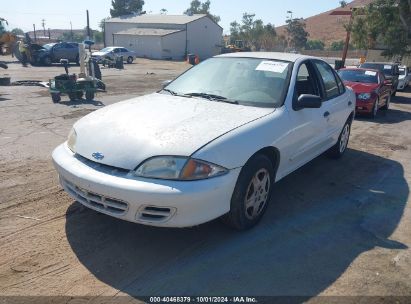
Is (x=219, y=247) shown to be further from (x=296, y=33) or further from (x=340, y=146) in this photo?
(x=296, y=33)

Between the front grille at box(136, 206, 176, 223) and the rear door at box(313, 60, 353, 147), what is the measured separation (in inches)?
108

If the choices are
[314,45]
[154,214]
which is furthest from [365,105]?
[314,45]

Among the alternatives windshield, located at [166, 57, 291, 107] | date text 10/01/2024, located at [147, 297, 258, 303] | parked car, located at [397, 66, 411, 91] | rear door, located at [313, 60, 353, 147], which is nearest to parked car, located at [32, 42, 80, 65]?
parked car, located at [397, 66, 411, 91]

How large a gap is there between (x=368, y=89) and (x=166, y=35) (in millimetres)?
39817

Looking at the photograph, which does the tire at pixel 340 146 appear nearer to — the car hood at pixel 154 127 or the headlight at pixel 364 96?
the car hood at pixel 154 127

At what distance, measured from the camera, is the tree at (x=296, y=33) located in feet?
281

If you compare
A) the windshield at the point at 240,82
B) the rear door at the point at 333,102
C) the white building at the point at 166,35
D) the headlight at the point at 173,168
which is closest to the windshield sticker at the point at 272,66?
the windshield at the point at 240,82

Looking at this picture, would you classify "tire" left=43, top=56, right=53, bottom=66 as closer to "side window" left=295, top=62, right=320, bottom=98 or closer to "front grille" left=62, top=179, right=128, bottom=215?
"side window" left=295, top=62, right=320, bottom=98

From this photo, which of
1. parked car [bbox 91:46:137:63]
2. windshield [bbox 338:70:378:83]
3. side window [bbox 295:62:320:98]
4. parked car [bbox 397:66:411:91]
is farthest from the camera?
parked car [bbox 91:46:137:63]

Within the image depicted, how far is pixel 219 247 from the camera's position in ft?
11.0

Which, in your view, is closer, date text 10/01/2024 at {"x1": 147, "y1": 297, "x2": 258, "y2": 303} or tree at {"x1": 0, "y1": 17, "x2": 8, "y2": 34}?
date text 10/01/2024 at {"x1": 147, "y1": 297, "x2": 258, "y2": 303}

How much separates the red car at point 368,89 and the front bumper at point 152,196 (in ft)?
26.6

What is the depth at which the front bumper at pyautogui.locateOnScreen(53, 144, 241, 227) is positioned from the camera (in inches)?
113

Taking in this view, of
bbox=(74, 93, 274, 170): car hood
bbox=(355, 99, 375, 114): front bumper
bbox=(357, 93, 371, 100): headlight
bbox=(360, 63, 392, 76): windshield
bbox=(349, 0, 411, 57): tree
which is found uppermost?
bbox=(349, 0, 411, 57): tree
